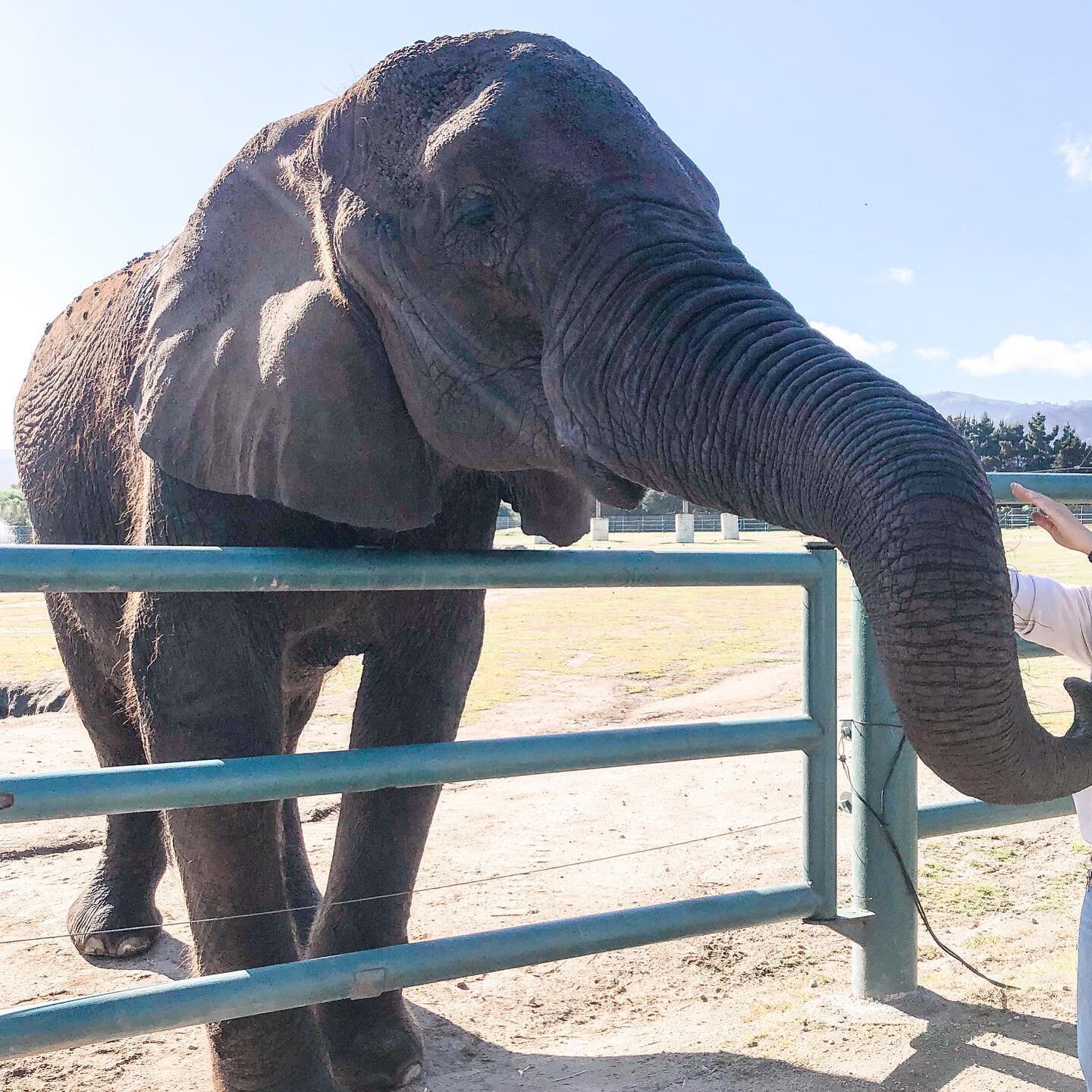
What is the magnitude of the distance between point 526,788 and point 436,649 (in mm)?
3086

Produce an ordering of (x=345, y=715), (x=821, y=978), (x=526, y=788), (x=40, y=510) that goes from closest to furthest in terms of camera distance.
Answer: (x=821, y=978)
(x=40, y=510)
(x=526, y=788)
(x=345, y=715)

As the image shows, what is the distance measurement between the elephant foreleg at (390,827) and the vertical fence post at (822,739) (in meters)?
0.90

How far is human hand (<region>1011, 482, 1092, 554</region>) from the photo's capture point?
2506 mm

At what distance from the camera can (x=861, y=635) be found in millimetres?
3104

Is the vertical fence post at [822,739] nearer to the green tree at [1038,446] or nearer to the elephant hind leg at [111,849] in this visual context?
the elephant hind leg at [111,849]

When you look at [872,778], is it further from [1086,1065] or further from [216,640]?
[216,640]

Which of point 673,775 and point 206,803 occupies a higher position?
point 206,803

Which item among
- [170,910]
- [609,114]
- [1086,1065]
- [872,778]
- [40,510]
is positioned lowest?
[170,910]

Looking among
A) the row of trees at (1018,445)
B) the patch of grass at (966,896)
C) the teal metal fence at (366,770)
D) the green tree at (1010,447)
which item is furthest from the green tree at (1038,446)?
the teal metal fence at (366,770)

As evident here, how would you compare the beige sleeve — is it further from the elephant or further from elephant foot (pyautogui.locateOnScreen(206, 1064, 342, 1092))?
elephant foot (pyautogui.locateOnScreen(206, 1064, 342, 1092))

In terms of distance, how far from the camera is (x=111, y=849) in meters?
4.18

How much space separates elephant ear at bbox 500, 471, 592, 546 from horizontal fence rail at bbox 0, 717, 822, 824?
56cm

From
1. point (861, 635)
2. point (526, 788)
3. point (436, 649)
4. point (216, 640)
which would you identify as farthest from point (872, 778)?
point (526, 788)


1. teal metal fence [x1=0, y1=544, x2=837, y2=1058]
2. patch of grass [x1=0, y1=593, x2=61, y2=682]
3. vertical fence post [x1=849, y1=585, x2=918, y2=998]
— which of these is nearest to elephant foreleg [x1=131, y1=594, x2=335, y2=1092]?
teal metal fence [x1=0, y1=544, x2=837, y2=1058]
